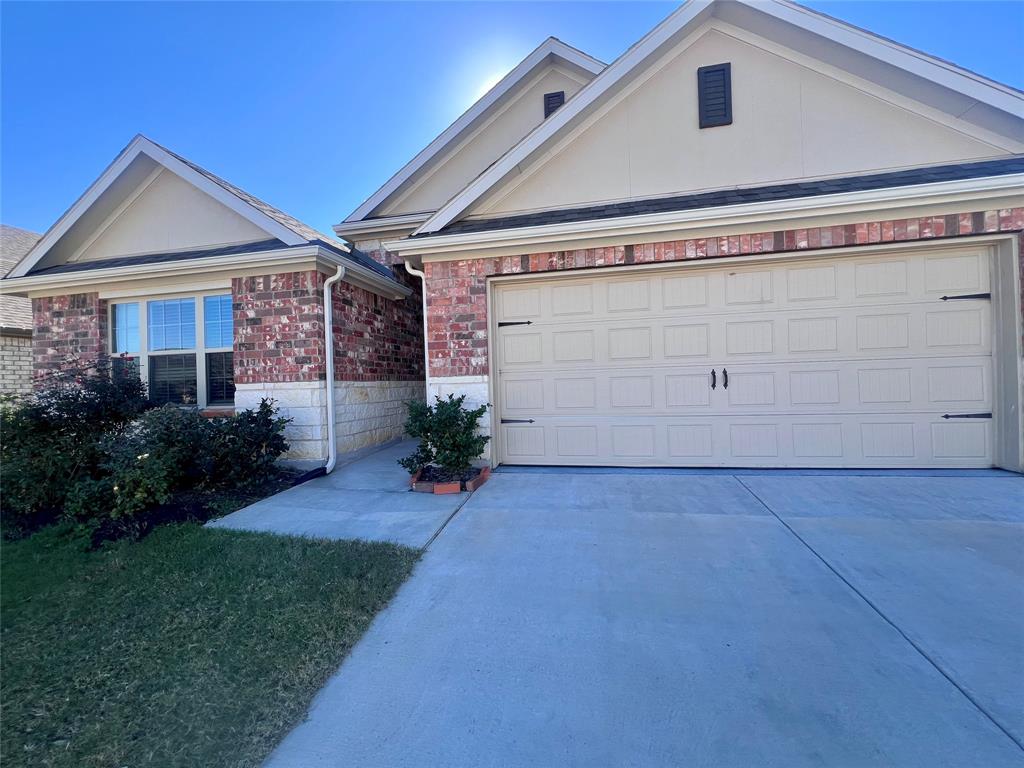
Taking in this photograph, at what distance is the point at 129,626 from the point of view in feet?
9.73

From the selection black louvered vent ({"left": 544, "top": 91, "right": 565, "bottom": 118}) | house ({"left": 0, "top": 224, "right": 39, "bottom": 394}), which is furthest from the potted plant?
house ({"left": 0, "top": 224, "right": 39, "bottom": 394})

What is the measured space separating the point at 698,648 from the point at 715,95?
665cm

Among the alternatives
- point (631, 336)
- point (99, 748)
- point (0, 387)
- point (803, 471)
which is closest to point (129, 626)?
point (99, 748)

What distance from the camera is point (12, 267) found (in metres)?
10.1

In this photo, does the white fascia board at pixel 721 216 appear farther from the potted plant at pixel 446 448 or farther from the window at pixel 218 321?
the window at pixel 218 321

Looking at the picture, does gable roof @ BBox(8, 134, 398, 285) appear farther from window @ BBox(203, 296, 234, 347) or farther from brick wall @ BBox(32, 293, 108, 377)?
window @ BBox(203, 296, 234, 347)

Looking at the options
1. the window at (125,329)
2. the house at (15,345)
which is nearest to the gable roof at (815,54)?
the window at (125,329)

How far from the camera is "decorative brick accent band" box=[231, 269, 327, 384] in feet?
22.0

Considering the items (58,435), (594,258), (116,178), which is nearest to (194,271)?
(116,178)

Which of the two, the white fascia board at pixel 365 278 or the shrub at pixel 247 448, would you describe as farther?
the white fascia board at pixel 365 278

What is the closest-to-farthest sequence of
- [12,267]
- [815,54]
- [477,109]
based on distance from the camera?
[815,54] < [477,109] < [12,267]

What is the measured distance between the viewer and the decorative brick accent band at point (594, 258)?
5391mm

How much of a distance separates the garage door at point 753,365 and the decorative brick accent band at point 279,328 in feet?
8.47

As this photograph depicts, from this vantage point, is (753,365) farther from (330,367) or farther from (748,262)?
(330,367)
